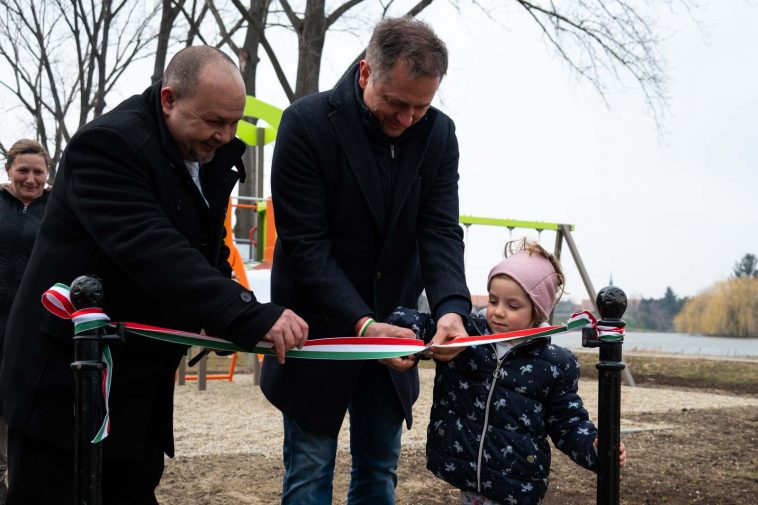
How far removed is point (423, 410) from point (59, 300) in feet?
21.2

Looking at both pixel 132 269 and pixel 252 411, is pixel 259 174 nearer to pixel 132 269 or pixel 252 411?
pixel 252 411

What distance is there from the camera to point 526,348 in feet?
10.0

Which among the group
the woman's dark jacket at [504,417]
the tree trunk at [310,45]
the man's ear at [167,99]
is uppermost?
the tree trunk at [310,45]

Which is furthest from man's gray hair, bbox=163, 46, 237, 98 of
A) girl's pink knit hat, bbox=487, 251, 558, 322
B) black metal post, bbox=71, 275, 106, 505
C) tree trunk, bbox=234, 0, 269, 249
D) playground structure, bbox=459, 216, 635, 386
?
tree trunk, bbox=234, 0, 269, 249

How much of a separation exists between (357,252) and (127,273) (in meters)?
0.81

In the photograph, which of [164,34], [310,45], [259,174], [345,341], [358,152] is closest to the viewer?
[345,341]

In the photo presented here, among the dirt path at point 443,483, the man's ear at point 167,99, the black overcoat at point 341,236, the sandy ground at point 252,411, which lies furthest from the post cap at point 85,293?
the sandy ground at point 252,411

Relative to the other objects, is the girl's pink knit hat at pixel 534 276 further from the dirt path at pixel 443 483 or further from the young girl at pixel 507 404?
the dirt path at pixel 443 483

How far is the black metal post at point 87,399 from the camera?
230 centimetres

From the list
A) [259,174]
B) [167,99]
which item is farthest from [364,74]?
[259,174]

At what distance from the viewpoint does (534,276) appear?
309 centimetres

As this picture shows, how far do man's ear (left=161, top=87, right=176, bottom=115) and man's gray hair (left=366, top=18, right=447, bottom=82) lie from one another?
63 cm

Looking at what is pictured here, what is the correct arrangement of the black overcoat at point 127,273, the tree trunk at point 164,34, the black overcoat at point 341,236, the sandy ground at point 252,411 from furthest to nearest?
the tree trunk at point 164,34 → the sandy ground at point 252,411 → the black overcoat at point 341,236 → the black overcoat at point 127,273

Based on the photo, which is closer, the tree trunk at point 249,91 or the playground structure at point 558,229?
the playground structure at point 558,229
